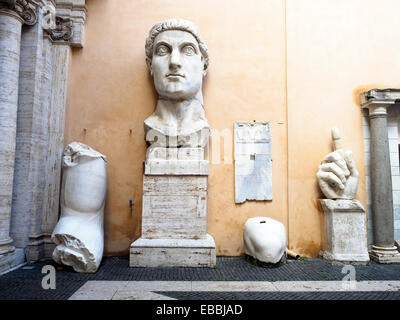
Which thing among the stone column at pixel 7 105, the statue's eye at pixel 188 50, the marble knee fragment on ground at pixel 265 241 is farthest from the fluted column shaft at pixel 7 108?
the marble knee fragment on ground at pixel 265 241

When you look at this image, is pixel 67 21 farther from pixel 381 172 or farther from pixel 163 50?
pixel 381 172

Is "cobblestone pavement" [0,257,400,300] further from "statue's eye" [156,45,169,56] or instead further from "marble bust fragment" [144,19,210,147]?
"statue's eye" [156,45,169,56]

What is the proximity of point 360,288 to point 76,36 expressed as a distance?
4.29 m

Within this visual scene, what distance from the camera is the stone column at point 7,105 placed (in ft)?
10.4

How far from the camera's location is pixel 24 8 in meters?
3.46

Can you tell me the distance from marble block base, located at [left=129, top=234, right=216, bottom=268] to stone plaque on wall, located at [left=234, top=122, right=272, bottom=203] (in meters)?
0.94

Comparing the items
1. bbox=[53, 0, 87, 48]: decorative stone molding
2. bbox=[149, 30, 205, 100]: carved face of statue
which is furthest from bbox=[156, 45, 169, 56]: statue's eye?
bbox=[53, 0, 87, 48]: decorative stone molding

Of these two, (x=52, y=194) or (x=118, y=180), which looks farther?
(x=118, y=180)

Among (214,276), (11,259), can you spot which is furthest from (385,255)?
(11,259)

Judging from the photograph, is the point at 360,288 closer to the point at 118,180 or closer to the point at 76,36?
the point at 118,180

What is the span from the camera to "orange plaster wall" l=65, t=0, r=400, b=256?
3.95 m

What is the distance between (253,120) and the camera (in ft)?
13.4

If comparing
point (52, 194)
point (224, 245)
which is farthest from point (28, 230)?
point (224, 245)

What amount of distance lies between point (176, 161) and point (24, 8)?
7.88ft
